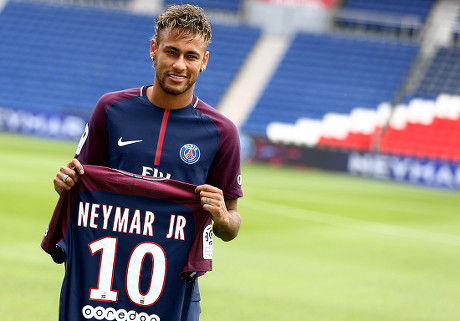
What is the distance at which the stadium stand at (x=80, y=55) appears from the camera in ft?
118

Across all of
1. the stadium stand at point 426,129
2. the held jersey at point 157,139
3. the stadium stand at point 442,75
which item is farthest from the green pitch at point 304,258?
the stadium stand at point 442,75

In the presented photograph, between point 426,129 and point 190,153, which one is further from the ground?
point 426,129

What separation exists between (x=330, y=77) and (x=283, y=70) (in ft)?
6.94

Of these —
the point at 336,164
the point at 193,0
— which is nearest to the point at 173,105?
the point at 336,164

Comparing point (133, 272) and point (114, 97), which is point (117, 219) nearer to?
point (133, 272)

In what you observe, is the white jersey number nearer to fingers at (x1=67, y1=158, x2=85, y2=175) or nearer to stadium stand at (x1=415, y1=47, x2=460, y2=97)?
fingers at (x1=67, y1=158, x2=85, y2=175)

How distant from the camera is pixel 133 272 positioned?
162 inches

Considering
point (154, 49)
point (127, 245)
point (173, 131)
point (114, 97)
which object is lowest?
point (127, 245)

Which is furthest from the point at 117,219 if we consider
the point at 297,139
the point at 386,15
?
the point at 386,15

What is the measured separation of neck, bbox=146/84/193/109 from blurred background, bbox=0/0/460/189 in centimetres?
2360

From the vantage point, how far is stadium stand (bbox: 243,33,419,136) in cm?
3341

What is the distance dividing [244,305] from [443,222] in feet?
32.7

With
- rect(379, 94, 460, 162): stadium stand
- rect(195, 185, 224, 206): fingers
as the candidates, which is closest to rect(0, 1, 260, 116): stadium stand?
rect(379, 94, 460, 162): stadium stand

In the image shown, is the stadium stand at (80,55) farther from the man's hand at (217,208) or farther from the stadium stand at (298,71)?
the man's hand at (217,208)
